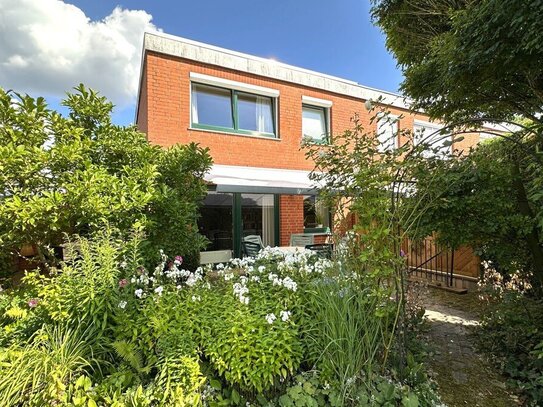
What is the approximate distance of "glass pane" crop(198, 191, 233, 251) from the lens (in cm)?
1166

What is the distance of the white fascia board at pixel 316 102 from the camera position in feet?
46.6

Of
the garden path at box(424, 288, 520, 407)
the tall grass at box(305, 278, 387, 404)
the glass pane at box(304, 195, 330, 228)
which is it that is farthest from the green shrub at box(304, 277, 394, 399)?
the glass pane at box(304, 195, 330, 228)

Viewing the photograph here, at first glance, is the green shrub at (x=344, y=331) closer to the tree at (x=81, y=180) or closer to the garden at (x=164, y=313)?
the garden at (x=164, y=313)

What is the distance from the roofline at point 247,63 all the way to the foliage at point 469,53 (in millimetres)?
2587

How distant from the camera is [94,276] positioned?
3875mm

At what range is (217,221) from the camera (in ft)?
39.1

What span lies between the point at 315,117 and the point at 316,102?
75cm

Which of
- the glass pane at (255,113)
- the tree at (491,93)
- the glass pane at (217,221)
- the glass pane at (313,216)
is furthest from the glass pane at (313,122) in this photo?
the tree at (491,93)

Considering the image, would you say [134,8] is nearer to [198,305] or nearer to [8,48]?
[8,48]

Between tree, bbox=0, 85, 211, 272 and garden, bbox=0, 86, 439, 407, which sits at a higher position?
tree, bbox=0, 85, 211, 272

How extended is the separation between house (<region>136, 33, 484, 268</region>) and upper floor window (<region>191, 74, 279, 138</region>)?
4cm

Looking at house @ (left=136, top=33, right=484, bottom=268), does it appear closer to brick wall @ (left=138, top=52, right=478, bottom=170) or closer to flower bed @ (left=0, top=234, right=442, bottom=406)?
brick wall @ (left=138, top=52, right=478, bottom=170)

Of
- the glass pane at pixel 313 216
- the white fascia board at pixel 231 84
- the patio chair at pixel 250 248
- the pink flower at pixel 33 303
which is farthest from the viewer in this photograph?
the glass pane at pixel 313 216

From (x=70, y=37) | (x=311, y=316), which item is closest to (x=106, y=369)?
(x=311, y=316)
